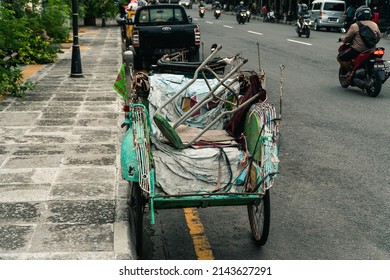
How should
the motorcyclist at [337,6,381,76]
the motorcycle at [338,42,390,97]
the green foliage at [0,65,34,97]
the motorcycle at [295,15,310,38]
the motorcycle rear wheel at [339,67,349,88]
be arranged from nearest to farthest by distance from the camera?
the green foliage at [0,65,34,97] → the motorcycle at [338,42,390,97] → the motorcyclist at [337,6,381,76] → the motorcycle rear wheel at [339,67,349,88] → the motorcycle at [295,15,310,38]

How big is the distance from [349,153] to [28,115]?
208 inches

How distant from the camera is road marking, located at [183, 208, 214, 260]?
5531mm

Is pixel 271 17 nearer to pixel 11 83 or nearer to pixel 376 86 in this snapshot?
pixel 376 86

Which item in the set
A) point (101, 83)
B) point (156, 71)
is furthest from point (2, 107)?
point (156, 71)

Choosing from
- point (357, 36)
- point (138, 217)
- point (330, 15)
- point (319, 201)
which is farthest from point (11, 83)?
point (330, 15)

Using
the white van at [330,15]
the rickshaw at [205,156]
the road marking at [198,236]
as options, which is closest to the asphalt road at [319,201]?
the road marking at [198,236]

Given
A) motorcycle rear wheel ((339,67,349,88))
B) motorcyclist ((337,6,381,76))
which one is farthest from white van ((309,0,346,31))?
motorcyclist ((337,6,381,76))

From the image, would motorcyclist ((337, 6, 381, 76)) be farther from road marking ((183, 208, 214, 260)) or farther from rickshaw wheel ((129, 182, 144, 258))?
rickshaw wheel ((129, 182, 144, 258))

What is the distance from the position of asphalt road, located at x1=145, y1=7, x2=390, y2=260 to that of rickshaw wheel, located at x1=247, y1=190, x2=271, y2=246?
0.12 m

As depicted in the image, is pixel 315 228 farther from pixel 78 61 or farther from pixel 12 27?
pixel 78 61

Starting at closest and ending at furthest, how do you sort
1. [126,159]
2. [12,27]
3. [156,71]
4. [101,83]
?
[126,159] < [156,71] < [12,27] < [101,83]

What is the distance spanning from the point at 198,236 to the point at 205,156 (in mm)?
782

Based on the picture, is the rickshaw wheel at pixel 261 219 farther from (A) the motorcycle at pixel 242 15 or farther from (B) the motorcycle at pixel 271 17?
(B) the motorcycle at pixel 271 17

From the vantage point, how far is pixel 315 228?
6.17 meters
